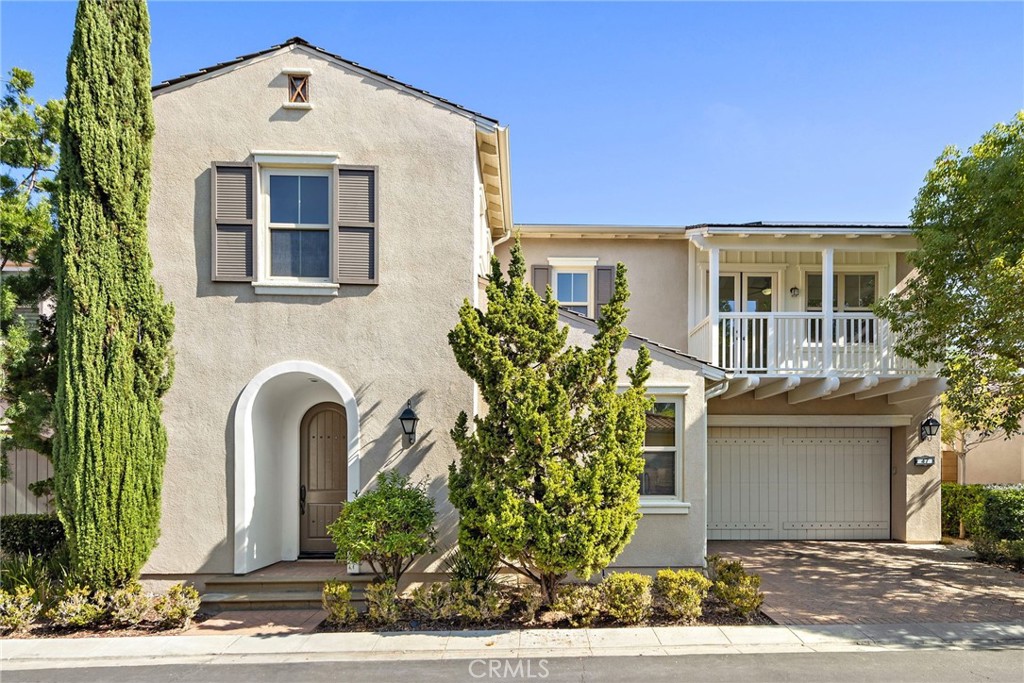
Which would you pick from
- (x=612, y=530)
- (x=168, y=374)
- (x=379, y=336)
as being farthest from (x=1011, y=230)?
(x=168, y=374)

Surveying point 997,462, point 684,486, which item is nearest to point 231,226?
point 684,486

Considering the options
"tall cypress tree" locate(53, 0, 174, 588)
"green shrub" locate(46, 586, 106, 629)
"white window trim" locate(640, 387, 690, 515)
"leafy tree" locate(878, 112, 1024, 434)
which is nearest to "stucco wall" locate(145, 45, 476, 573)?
"tall cypress tree" locate(53, 0, 174, 588)

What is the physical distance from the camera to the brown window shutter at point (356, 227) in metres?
8.27

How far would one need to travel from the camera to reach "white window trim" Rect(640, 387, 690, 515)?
870 centimetres

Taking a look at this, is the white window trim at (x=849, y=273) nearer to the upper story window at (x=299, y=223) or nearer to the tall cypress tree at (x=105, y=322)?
the upper story window at (x=299, y=223)

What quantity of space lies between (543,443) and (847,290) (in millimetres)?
9342

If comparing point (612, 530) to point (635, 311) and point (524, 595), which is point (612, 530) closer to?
point (524, 595)

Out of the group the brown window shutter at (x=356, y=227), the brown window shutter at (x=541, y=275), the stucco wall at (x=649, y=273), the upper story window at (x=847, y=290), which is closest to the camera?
the brown window shutter at (x=356, y=227)

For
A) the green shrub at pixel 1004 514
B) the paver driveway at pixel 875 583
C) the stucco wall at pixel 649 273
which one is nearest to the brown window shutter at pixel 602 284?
the stucco wall at pixel 649 273

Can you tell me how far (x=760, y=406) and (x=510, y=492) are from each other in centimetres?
752

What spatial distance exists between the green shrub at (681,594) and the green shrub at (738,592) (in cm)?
23

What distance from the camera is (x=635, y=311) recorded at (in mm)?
12648

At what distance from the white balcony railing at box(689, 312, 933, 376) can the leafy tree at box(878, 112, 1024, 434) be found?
2.36ft

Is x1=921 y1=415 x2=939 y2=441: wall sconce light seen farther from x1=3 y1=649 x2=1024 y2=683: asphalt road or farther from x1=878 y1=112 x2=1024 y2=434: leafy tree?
x1=3 y1=649 x2=1024 y2=683: asphalt road
